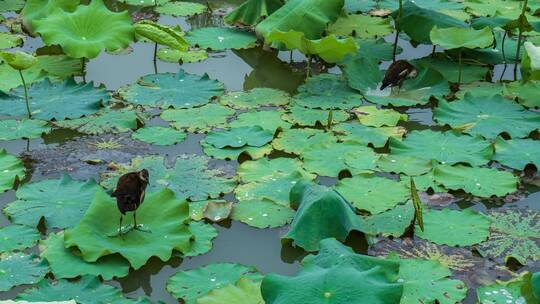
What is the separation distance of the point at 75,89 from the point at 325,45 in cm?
132

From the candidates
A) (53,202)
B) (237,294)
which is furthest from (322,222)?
(53,202)

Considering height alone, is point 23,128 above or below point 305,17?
below

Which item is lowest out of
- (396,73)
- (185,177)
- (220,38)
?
(220,38)

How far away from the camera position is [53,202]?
3.59m

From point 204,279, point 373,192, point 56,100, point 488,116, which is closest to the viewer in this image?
point 204,279

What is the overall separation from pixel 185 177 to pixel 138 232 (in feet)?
1.91

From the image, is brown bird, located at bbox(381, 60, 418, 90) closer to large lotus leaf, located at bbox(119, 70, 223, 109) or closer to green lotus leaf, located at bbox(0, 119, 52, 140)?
large lotus leaf, located at bbox(119, 70, 223, 109)

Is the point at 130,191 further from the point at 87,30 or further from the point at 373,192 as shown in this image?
the point at 87,30

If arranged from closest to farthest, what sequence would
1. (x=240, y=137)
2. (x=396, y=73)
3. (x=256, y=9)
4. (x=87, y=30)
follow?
1. (x=240, y=137)
2. (x=396, y=73)
3. (x=87, y=30)
4. (x=256, y=9)

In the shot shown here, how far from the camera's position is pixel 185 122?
439 cm

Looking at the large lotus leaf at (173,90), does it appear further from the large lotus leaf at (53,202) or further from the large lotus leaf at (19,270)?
the large lotus leaf at (19,270)

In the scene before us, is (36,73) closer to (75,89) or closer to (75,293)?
(75,89)

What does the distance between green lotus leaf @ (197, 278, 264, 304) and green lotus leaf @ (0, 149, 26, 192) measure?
126 cm

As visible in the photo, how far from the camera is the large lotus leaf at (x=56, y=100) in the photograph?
4445mm
